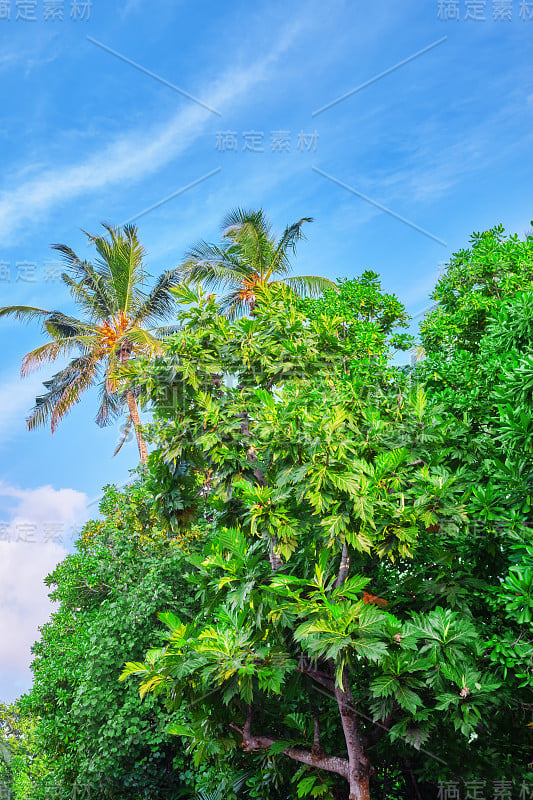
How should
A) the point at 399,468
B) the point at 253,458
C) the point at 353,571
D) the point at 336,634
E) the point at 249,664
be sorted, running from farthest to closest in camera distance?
the point at 253,458
the point at 353,571
the point at 399,468
the point at 249,664
the point at 336,634

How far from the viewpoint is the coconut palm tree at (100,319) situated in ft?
55.9

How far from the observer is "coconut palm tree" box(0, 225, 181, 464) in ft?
55.9

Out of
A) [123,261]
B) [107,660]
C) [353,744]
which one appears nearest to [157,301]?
[123,261]

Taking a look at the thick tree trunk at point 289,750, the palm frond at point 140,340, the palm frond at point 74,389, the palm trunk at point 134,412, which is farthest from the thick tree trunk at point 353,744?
the palm frond at point 74,389

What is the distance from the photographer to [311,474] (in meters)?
4.91

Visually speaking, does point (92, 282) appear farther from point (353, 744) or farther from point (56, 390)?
point (353, 744)

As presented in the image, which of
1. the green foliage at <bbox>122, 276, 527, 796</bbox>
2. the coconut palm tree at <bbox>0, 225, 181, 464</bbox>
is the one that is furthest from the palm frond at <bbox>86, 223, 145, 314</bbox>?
the green foliage at <bbox>122, 276, 527, 796</bbox>

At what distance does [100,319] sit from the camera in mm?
17594

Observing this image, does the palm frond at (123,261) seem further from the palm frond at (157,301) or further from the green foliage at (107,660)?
the green foliage at (107,660)

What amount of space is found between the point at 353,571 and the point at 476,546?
1176 mm

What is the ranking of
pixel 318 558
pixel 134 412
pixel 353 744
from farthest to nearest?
pixel 134 412 < pixel 353 744 < pixel 318 558

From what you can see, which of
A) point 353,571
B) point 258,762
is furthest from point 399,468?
point 258,762

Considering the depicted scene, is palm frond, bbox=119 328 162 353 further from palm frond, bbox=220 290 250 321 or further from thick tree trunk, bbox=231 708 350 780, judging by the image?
thick tree trunk, bbox=231 708 350 780

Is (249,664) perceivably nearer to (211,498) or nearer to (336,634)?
(336,634)
